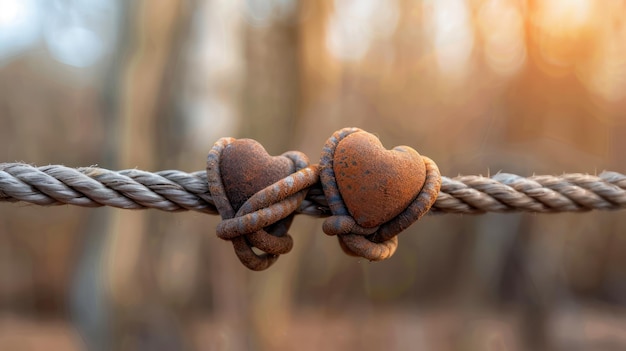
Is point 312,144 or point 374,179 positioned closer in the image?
point 374,179

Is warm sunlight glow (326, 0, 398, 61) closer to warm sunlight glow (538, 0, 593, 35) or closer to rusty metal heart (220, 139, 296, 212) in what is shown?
warm sunlight glow (538, 0, 593, 35)

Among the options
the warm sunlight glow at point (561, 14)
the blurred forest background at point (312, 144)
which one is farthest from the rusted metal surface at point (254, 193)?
the warm sunlight glow at point (561, 14)

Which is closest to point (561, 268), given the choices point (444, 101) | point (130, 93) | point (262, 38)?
point (444, 101)

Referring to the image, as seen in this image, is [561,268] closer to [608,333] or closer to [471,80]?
[608,333]

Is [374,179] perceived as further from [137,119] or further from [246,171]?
[137,119]

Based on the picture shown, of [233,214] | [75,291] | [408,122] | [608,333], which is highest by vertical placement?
[408,122]

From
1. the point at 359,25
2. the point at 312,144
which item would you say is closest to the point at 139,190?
the point at 312,144
